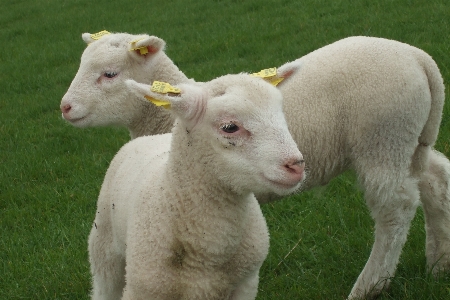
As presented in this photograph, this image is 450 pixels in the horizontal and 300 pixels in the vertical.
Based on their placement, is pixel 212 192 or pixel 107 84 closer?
pixel 212 192

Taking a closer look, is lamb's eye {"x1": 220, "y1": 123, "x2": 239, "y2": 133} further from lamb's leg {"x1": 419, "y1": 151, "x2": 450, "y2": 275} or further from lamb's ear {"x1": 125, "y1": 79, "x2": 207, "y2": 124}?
lamb's leg {"x1": 419, "y1": 151, "x2": 450, "y2": 275}

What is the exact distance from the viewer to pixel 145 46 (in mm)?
3965

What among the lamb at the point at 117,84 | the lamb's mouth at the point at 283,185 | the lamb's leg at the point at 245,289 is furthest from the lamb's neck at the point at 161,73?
the lamb's mouth at the point at 283,185

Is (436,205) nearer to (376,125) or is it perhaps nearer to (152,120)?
(376,125)

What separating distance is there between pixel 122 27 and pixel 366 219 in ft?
28.7

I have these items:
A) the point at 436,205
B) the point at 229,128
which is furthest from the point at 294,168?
the point at 436,205

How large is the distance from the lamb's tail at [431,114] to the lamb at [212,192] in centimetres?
119

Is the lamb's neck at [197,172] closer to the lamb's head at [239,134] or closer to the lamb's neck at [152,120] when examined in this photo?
the lamb's head at [239,134]

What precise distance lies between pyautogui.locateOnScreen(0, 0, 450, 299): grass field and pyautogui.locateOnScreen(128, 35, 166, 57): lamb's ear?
1297 mm

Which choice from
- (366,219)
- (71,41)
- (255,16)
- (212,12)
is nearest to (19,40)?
(71,41)

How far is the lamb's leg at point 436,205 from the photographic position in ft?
12.4

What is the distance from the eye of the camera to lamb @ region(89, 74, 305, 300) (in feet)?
8.25

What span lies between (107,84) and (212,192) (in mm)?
1508

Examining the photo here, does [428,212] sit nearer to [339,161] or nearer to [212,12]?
[339,161]
